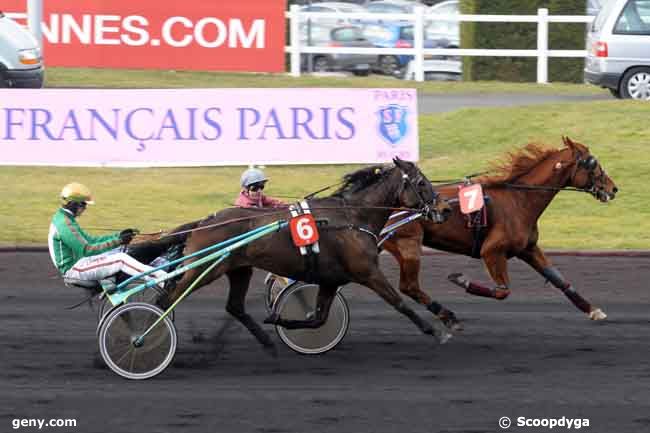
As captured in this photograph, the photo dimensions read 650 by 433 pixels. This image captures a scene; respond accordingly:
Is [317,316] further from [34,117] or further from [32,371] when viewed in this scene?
[34,117]

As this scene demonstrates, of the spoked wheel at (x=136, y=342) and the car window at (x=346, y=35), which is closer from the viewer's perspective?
the spoked wheel at (x=136, y=342)

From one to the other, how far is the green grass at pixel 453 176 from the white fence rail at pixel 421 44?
4397mm

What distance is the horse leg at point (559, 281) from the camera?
9438 millimetres

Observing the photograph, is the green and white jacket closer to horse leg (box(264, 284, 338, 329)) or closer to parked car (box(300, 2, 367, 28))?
horse leg (box(264, 284, 338, 329))

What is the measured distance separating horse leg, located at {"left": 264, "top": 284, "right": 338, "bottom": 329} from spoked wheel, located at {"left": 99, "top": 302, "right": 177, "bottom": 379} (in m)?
0.77

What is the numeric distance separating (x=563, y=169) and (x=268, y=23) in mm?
13453

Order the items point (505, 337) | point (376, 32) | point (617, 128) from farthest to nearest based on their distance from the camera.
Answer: point (376, 32), point (617, 128), point (505, 337)

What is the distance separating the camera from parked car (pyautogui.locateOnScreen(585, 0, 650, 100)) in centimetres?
1911

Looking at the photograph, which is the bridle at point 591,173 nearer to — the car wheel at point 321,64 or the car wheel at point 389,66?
the car wheel at point 389,66

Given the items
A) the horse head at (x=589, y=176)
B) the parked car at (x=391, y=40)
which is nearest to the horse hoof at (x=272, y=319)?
the horse head at (x=589, y=176)

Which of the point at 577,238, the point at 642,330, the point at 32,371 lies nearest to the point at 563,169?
the point at 642,330

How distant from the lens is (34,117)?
1494 cm

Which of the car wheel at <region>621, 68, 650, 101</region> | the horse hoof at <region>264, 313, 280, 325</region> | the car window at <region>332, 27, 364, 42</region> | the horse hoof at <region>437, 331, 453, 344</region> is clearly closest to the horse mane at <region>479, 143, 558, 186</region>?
the horse hoof at <region>437, 331, 453, 344</region>

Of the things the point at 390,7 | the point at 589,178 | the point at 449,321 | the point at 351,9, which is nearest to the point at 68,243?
the point at 449,321
